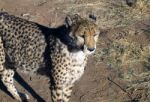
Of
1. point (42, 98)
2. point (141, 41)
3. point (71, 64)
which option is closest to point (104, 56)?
point (141, 41)

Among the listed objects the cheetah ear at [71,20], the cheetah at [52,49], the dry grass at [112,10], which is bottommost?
the dry grass at [112,10]

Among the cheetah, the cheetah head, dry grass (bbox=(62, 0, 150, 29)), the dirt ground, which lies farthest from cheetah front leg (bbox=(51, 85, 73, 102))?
dry grass (bbox=(62, 0, 150, 29))

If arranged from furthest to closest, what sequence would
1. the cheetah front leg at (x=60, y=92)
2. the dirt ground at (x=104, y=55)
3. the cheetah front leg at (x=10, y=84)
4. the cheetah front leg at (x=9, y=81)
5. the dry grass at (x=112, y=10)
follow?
the dry grass at (x=112, y=10) → the dirt ground at (x=104, y=55) → the cheetah front leg at (x=10, y=84) → the cheetah front leg at (x=9, y=81) → the cheetah front leg at (x=60, y=92)

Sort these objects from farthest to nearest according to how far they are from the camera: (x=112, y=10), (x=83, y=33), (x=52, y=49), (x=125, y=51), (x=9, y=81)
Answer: (x=112, y=10) → (x=125, y=51) → (x=9, y=81) → (x=52, y=49) → (x=83, y=33)

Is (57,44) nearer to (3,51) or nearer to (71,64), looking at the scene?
(71,64)

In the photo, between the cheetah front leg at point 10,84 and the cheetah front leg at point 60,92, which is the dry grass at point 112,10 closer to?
the cheetah front leg at point 10,84

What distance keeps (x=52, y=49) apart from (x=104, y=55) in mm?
1748

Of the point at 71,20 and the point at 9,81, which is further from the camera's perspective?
the point at 9,81

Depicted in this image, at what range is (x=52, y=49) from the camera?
5.00m

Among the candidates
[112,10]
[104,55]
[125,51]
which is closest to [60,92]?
[104,55]

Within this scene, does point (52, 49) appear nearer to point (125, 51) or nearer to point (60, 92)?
point (60, 92)

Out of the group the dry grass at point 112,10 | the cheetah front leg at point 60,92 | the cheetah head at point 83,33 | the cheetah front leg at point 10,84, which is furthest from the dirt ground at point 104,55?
the cheetah head at point 83,33

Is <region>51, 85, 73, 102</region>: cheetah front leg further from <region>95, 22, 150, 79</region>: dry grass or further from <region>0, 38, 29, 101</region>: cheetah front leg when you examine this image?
<region>95, 22, 150, 79</region>: dry grass

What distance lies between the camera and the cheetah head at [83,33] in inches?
180
